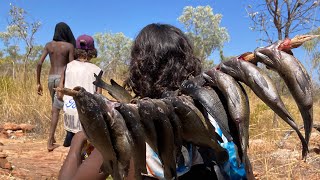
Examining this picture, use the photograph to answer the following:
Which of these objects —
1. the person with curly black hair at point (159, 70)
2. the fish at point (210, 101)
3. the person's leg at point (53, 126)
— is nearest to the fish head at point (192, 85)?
the fish at point (210, 101)

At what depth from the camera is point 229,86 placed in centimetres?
110

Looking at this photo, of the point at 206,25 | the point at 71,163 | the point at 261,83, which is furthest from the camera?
the point at 206,25

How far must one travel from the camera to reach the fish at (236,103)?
3.51ft

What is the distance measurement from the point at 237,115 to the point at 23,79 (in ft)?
26.4

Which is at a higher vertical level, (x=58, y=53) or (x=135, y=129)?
(x=58, y=53)

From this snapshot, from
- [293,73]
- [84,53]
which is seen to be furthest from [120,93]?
[84,53]

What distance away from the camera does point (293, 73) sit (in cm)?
108

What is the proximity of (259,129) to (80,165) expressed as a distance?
4.93 metres

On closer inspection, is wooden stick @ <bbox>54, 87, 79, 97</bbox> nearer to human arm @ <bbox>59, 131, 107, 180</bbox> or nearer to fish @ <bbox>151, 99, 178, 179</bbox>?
fish @ <bbox>151, 99, 178, 179</bbox>

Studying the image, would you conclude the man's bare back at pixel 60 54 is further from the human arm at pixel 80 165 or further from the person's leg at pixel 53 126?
the human arm at pixel 80 165

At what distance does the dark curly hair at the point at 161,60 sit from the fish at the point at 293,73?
0.46m

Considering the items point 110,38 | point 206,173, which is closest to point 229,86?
point 206,173

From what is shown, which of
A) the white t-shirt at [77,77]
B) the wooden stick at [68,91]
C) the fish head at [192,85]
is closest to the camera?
the wooden stick at [68,91]

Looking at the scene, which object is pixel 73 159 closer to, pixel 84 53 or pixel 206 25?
pixel 84 53
